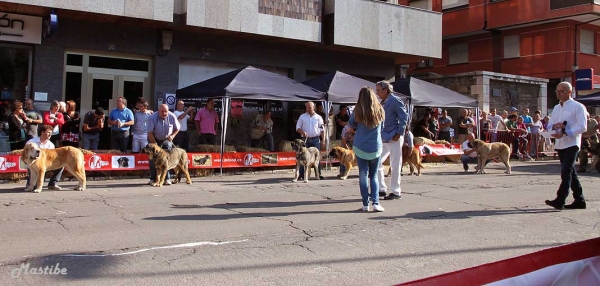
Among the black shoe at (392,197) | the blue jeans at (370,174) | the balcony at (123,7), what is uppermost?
the balcony at (123,7)

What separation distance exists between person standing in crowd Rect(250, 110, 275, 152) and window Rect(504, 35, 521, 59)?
20.3 meters

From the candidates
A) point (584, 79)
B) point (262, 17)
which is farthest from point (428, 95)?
point (584, 79)

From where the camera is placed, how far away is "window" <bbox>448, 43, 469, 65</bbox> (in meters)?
33.3

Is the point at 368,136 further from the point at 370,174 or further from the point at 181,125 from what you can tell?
the point at 181,125

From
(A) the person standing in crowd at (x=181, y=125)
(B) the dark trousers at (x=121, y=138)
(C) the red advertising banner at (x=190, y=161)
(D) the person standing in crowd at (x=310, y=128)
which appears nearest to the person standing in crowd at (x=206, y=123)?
(A) the person standing in crowd at (x=181, y=125)

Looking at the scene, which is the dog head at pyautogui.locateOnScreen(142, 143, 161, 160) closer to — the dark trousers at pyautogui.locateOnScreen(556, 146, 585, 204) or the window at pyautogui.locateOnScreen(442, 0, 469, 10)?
the dark trousers at pyautogui.locateOnScreen(556, 146, 585, 204)

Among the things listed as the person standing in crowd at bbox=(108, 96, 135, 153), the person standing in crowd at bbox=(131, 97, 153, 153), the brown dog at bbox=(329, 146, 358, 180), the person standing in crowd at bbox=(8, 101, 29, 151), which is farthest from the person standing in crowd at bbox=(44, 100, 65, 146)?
the brown dog at bbox=(329, 146, 358, 180)

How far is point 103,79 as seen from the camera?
15.9m

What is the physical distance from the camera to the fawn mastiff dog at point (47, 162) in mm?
9719

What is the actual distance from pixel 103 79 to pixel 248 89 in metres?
5.21

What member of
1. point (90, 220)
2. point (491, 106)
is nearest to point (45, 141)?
point (90, 220)

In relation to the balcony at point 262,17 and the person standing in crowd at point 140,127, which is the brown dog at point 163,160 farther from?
the balcony at point 262,17

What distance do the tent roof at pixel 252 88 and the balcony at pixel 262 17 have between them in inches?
99.0

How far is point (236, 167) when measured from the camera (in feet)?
45.8
